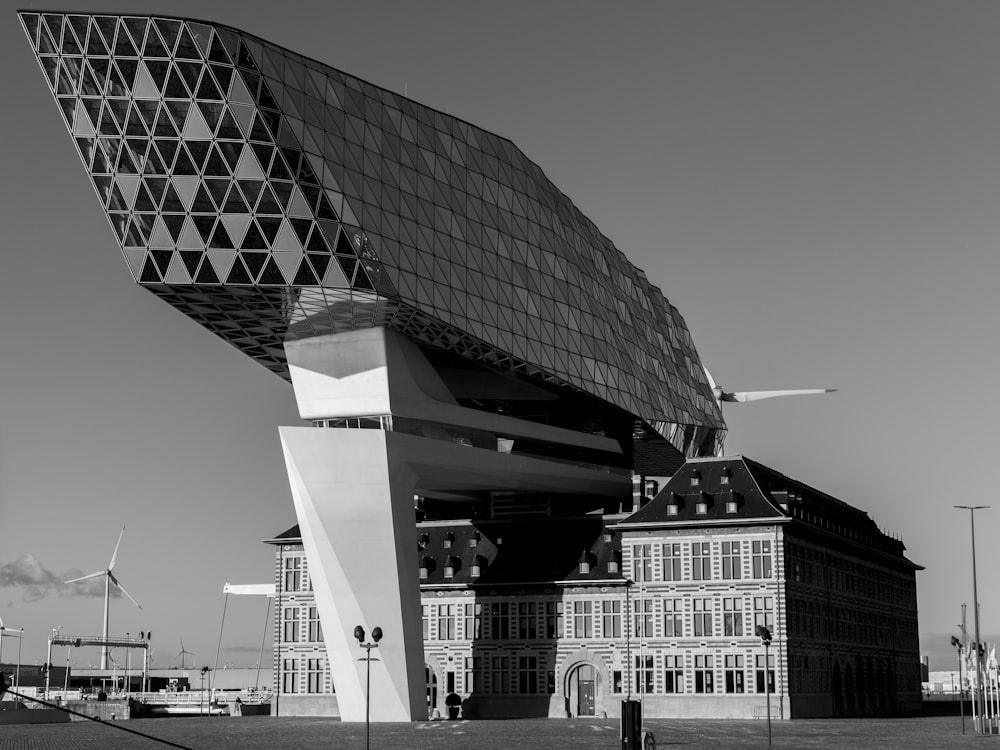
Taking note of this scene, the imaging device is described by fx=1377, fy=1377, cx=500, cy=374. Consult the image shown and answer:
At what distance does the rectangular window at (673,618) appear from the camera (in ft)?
300

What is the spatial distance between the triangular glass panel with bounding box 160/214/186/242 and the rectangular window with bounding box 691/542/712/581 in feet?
133

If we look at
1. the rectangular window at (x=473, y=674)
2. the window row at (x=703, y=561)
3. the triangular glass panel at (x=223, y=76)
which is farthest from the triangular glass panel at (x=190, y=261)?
the rectangular window at (x=473, y=674)

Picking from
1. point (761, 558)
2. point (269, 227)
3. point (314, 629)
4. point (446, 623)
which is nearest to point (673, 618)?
point (761, 558)

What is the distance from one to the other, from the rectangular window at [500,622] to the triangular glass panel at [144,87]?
44.7 m

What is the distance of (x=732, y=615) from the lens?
295ft

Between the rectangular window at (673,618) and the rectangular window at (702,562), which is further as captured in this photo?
the rectangular window at (673,618)

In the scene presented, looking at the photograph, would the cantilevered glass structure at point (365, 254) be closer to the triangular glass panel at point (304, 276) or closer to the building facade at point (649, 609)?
the triangular glass panel at point (304, 276)

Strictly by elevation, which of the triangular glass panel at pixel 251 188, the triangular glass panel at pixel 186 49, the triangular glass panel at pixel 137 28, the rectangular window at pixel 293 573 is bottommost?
the rectangular window at pixel 293 573

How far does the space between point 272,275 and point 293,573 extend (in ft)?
131

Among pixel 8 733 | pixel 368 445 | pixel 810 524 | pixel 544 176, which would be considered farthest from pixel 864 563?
pixel 8 733

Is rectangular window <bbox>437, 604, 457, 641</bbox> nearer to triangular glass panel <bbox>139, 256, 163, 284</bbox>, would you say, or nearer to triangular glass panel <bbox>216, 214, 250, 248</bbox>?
triangular glass panel <bbox>216, 214, 250, 248</bbox>

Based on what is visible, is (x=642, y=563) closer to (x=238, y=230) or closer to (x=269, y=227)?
(x=269, y=227)

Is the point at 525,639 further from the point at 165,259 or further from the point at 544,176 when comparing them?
the point at 165,259

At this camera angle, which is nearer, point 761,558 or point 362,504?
point 362,504
